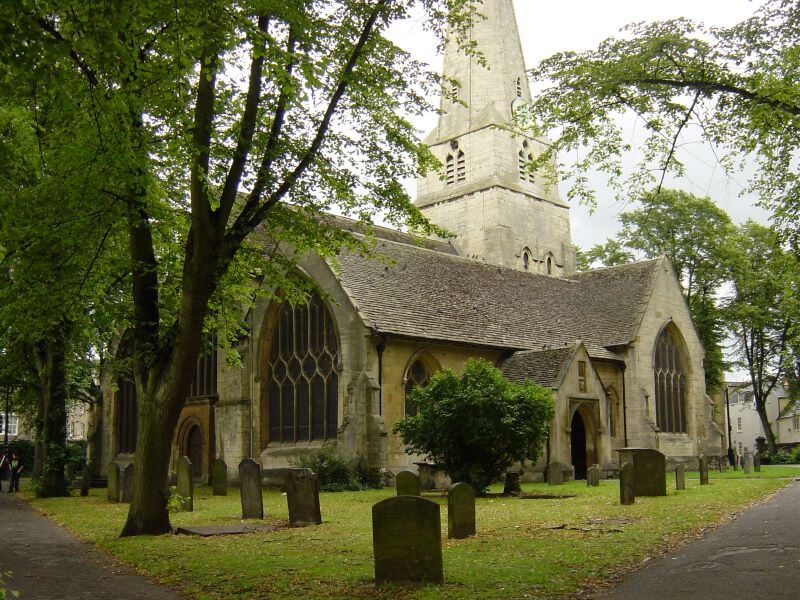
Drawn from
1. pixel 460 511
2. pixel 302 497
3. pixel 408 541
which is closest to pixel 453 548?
pixel 460 511

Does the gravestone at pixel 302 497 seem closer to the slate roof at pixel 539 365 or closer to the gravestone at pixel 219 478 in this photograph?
the gravestone at pixel 219 478

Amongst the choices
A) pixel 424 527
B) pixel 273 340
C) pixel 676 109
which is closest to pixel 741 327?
pixel 273 340

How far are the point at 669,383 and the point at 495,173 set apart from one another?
20816 millimetres

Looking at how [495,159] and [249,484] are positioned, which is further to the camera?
[495,159]

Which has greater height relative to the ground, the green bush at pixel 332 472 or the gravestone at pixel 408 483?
the gravestone at pixel 408 483

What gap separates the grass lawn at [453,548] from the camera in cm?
920

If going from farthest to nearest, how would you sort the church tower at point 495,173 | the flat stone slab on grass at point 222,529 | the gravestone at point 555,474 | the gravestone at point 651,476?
the church tower at point 495,173
the gravestone at point 555,474
the gravestone at point 651,476
the flat stone slab on grass at point 222,529

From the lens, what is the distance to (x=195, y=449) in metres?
33.1

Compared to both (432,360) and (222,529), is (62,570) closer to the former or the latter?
Result: (222,529)

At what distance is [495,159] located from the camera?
52.5 m

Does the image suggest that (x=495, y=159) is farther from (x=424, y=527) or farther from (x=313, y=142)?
(x=424, y=527)

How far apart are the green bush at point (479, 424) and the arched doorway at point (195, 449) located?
1348 cm

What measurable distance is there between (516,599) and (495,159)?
4602 centimetres

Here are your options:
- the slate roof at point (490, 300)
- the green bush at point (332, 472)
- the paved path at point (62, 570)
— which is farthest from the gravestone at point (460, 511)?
the slate roof at point (490, 300)
